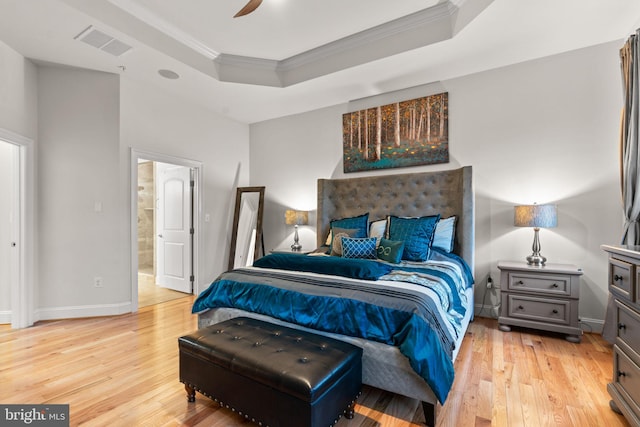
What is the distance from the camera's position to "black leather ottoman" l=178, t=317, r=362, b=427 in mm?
1384

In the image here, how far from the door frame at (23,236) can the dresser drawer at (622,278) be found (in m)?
4.96

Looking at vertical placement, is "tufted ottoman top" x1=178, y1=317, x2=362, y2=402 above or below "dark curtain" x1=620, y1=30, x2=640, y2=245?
below

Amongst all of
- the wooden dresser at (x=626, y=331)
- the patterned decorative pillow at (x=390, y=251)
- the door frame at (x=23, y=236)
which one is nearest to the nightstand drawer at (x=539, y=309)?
the wooden dresser at (x=626, y=331)

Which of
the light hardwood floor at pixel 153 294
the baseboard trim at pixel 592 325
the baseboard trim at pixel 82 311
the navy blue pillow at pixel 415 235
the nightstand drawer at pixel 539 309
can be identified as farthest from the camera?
the light hardwood floor at pixel 153 294

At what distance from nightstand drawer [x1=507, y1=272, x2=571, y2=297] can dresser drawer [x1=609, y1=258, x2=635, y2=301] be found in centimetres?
99

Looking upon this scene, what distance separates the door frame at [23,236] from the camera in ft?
10.2

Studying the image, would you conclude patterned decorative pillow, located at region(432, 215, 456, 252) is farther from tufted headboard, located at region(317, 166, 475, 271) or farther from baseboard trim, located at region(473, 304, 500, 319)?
baseboard trim, located at region(473, 304, 500, 319)

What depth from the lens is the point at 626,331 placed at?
165cm

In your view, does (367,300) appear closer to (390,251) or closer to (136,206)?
(390,251)

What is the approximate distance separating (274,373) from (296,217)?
3106 mm

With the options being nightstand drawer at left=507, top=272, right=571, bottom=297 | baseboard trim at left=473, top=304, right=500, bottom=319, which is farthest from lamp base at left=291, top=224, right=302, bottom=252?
nightstand drawer at left=507, top=272, right=571, bottom=297

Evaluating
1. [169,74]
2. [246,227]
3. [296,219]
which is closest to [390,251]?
[296,219]

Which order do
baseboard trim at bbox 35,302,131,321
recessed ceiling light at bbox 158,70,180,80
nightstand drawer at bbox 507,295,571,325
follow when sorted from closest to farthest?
nightstand drawer at bbox 507,295,571,325 < baseboard trim at bbox 35,302,131,321 < recessed ceiling light at bbox 158,70,180,80

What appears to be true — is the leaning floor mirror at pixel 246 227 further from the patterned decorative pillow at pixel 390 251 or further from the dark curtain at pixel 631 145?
the dark curtain at pixel 631 145
